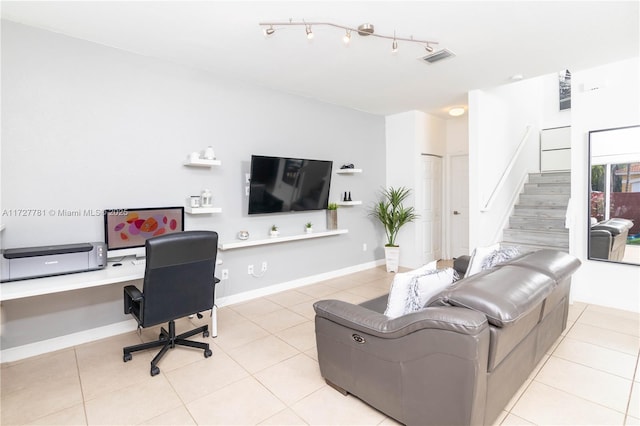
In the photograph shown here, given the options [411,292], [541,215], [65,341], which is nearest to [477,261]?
[411,292]

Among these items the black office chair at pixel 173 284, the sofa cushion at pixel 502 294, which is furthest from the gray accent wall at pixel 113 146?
the sofa cushion at pixel 502 294

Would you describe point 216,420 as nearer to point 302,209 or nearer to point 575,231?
point 302,209

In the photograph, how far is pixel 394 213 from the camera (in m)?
5.50

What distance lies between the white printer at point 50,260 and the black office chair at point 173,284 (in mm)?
444

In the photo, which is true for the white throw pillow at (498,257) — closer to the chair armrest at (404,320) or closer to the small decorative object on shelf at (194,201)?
the chair armrest at (404,320)

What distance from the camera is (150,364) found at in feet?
8.44

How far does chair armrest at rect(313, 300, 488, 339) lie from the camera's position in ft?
4.81

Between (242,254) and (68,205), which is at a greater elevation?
(68,205)

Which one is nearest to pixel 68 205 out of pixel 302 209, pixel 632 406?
pixel 302 209

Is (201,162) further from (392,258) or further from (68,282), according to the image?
(392,258)

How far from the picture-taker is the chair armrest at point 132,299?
2363 mm

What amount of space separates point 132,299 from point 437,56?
355 centimetres

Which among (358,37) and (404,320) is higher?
(358,37)

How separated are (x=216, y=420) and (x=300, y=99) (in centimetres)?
387
